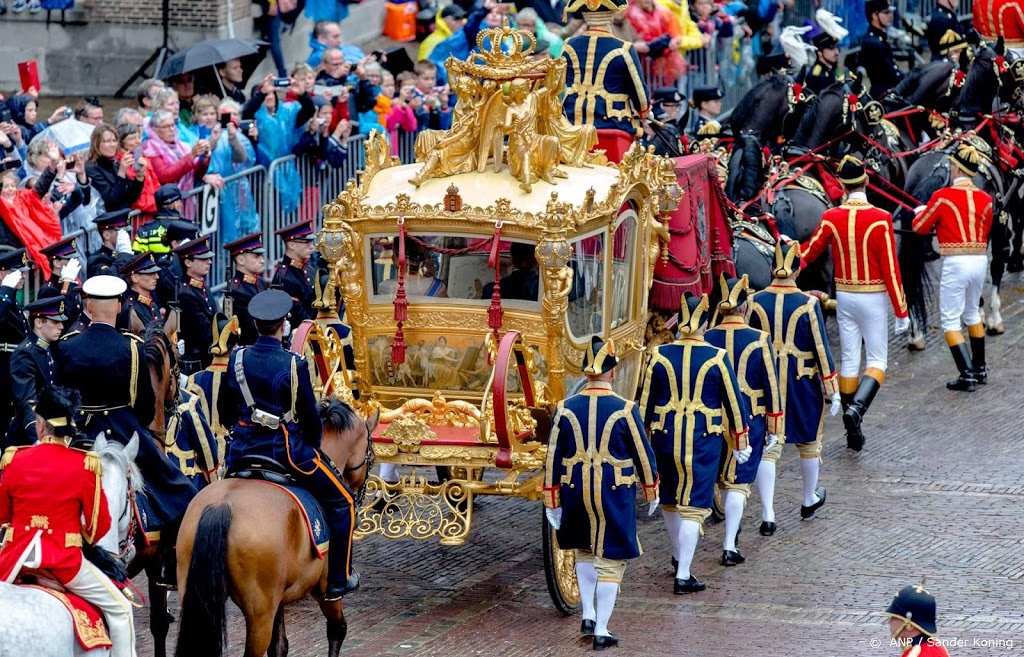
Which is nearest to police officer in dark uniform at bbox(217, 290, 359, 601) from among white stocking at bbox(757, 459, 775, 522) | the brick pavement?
the brick pavement

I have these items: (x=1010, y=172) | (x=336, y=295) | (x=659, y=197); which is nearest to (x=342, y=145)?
(x=336, y=295)

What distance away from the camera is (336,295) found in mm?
15078

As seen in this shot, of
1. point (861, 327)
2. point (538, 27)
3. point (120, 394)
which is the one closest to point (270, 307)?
point (120, 394)

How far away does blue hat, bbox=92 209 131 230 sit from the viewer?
14352 mm

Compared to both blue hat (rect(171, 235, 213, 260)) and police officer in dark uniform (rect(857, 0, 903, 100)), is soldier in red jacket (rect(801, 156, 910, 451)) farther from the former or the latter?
police officer in dark uniform (rect(857, 0, 903, 100))

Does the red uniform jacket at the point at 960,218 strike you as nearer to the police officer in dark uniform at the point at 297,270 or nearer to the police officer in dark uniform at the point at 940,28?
the police officer in dark uniform at the point at 297,270

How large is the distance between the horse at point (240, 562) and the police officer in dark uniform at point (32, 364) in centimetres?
251

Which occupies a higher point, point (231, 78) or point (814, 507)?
point (231, 78)

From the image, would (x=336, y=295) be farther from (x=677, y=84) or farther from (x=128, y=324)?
(x=677, y=84)

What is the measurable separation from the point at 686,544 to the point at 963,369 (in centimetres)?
587

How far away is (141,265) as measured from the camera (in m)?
13.5

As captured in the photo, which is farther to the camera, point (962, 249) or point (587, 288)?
point (962, 249)

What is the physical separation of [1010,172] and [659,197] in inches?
298

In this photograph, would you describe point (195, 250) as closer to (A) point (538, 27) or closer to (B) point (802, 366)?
(B) point (802, 366)
